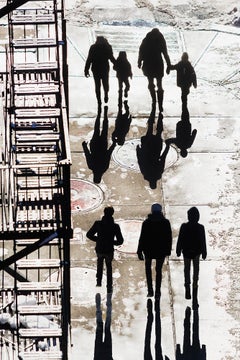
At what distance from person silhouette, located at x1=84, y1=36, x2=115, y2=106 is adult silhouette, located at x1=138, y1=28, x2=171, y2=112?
25.2 inches

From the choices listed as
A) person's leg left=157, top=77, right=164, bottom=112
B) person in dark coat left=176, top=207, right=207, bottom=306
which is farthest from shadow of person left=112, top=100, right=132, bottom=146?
person in dark coat left=176, top=207, right=207, bottom=306

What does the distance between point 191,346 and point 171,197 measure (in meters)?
3.78

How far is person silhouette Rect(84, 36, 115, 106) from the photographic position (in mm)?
20375

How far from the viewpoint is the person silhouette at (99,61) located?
20375 mm

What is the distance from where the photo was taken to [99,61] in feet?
67.0

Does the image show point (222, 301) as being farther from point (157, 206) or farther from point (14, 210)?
point (14, 210)

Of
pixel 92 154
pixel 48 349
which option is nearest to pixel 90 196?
pixel 92 154

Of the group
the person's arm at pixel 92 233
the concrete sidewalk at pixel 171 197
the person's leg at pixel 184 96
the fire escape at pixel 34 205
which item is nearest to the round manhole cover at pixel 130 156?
the concrete sidewalk at pixel 171 197

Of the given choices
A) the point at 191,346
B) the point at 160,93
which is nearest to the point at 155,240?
the point at 191,346

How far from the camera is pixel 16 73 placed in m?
16.4

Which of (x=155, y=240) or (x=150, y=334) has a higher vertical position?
(x=155, y=240)

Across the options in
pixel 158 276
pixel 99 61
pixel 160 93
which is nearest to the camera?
pixel 158 276

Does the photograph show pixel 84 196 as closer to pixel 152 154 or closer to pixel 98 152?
pixel 98 152

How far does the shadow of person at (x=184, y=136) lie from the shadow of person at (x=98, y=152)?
1129 mm
